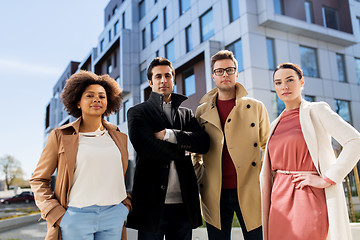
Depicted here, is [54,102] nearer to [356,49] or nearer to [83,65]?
[83,65]

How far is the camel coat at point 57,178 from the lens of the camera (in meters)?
2.61

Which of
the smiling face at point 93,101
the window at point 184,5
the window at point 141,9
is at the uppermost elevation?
the window at point 141,9

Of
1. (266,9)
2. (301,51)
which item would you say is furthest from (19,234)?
(301,51)

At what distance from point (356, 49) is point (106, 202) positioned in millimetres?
22330

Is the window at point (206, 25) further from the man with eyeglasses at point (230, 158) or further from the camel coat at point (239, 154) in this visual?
the camel coat at point (239, 154)

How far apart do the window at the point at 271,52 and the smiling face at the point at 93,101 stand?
535 inches

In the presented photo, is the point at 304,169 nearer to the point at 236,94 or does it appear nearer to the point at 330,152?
the point at 330,152

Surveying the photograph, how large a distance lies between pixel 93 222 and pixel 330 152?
2.21 metres

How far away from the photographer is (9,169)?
208ft

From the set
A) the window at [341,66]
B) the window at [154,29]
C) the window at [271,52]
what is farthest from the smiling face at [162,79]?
the window at [154,29]

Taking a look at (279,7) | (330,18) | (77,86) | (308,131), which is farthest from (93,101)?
(330,18)

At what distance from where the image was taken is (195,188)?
3139 millimetres

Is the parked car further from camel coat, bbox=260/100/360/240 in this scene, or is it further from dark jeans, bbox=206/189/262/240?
camel coat, bbox=260/100/360/240

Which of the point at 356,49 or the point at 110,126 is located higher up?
the point at 356,49
